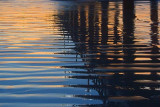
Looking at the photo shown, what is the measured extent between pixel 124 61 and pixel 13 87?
2.73 m

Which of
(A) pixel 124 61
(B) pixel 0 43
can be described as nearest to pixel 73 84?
(A) pixel 124 61

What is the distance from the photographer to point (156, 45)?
34.8ft

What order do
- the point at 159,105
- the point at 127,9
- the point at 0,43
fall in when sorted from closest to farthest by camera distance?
the point at 159,105 → the point at 0,43 → the point at 127,9

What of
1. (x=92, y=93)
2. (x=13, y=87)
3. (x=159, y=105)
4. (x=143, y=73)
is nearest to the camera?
(x=159, y=105)

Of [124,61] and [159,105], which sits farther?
[124,61]

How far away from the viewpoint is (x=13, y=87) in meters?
5.96

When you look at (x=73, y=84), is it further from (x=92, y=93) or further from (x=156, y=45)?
(x=156, y=45)

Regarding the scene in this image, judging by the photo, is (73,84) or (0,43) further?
(0,43)

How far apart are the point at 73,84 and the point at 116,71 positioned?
116cm

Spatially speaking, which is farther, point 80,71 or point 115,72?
point 80,71

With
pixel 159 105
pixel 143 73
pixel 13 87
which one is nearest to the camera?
pixel 159 105

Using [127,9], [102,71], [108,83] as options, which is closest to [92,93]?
[108,83]

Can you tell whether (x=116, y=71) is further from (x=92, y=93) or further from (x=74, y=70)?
(x=92, y=93)

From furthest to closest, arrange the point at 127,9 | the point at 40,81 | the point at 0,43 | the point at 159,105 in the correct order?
1. the point at 127,9
2. the point at 0,43
3. the point at 40,81
4. the point at 159,105
